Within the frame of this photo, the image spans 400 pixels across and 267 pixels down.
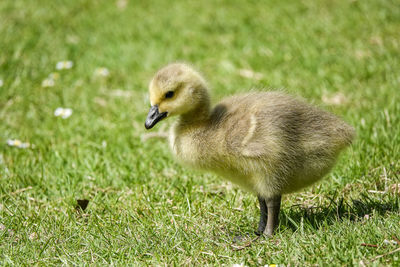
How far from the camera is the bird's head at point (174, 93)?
10.8 feet

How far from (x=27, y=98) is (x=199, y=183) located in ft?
8.25

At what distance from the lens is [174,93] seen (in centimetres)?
330

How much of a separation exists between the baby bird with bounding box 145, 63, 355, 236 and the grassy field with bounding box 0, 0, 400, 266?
257mm

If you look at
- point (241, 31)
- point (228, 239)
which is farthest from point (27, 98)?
point (228, 239)

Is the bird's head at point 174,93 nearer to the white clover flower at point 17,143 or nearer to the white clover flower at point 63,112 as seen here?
the white clover flower at point 17,143

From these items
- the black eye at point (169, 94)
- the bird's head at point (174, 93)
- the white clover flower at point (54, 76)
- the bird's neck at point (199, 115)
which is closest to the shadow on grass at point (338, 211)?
the bird's neck at point (199, 115)

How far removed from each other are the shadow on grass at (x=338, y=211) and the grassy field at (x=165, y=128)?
0.04 feet

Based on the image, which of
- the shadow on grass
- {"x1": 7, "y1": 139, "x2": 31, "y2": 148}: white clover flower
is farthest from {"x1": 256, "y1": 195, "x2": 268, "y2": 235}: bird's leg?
{"x1": 7, "y1": 139, "x2": 31, "y2": 148}: white clover flower

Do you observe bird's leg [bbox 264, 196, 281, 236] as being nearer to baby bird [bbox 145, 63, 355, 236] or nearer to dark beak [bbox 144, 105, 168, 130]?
baby bird [bbox 145, 63, 355, 236]

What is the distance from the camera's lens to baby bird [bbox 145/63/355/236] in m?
3.03

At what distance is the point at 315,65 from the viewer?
5.90 metres

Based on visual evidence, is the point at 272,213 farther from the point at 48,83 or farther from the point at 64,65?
the point at 64,65

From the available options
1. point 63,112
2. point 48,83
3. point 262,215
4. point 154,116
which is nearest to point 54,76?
point 48,83

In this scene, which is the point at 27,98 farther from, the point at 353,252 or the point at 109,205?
the point at 353,252
